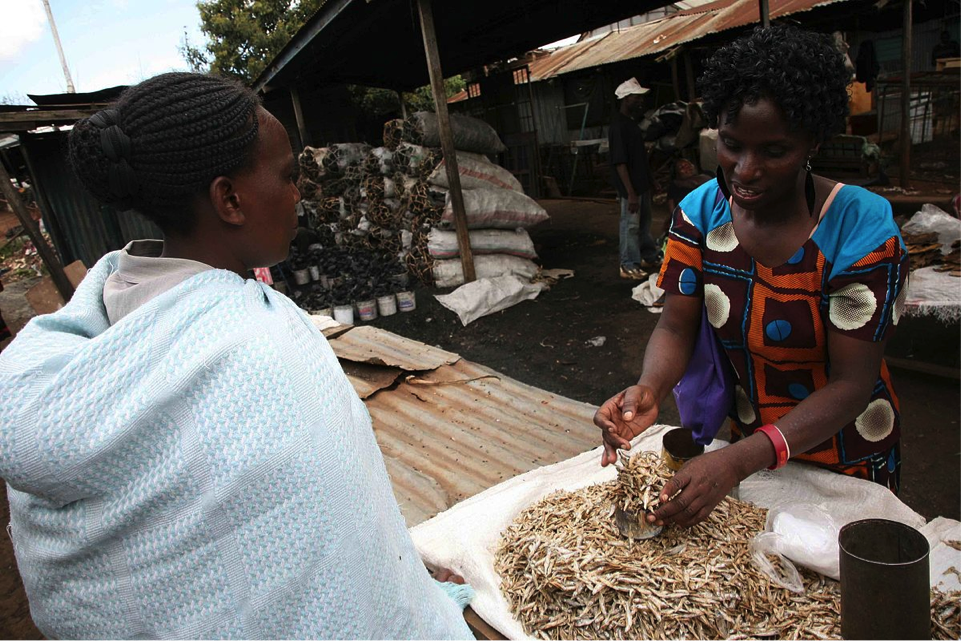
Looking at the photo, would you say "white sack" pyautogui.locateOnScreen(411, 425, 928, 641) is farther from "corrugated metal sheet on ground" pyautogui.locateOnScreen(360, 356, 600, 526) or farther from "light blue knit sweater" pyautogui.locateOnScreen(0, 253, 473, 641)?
"corrugated metal sheet on ground" pyautogui.locateOnScreen(360, 356, 600, 526)

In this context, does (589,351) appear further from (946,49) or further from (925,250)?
(946,49)

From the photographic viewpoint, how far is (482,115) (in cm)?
1619

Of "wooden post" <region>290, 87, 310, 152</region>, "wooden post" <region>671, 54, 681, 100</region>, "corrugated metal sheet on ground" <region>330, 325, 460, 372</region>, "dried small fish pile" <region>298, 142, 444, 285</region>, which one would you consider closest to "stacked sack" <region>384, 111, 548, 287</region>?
"dried small fish pile" <region>298, 142, 444, 285</region>

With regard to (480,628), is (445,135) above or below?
above

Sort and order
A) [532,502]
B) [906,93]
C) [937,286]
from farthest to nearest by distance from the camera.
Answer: [906,93], [937,286], [532,502]

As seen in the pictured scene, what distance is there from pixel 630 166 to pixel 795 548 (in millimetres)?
6381

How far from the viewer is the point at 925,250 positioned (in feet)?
15.2

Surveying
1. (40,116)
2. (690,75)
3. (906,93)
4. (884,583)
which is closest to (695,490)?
(884,583)

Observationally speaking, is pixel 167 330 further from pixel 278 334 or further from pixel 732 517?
pixel 732 517

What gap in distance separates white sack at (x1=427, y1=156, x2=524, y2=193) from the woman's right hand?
6148 mm

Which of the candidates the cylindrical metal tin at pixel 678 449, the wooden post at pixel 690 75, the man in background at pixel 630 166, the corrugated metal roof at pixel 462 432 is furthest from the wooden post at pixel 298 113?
the cylindrical metal tin at pixel 678 449

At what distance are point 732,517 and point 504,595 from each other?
62 cm

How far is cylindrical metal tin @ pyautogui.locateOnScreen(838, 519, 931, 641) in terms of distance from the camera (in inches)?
40.1

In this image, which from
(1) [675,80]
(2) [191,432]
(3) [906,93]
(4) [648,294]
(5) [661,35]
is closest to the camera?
(2) [191,432]
